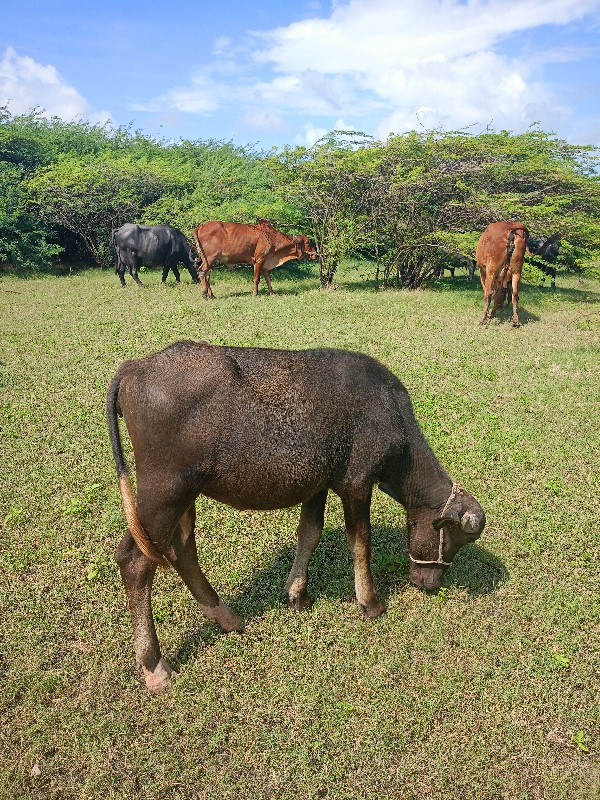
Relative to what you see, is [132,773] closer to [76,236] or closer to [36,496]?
[36,496]

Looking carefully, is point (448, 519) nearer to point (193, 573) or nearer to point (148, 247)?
point (193, 573)

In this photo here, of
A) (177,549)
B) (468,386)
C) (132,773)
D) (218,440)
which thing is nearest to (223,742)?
(132,773)

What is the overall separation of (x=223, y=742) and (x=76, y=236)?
2107 cm

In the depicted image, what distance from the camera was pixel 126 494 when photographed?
3.71 meters

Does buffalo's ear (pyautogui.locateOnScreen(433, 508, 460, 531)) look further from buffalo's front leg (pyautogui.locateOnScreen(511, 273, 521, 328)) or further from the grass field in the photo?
buffalo's front leg (pyautogui.locateOnScreen(511, 273, 521, 328))

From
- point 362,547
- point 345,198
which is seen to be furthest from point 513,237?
point 362,547

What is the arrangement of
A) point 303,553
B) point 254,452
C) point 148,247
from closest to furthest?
point 254,452 → point 303,553 → point 148,247

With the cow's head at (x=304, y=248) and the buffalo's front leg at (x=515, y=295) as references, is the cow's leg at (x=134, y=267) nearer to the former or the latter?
the cow's head at (x=304, y=248)

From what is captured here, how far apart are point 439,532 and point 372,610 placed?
74 cm

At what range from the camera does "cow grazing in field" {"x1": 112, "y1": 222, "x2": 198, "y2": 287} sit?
17.3 metres

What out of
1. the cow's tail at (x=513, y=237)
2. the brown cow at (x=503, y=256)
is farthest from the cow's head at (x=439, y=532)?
the cow's tail at (x=513, y=237)

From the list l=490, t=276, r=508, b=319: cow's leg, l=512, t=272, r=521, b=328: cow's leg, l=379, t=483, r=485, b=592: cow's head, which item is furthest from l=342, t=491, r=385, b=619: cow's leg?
l=490, t=276, r=508, b=319: cow's leg

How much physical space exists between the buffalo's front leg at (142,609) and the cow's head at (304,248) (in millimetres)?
14224

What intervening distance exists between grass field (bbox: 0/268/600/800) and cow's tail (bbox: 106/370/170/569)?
0.86m
